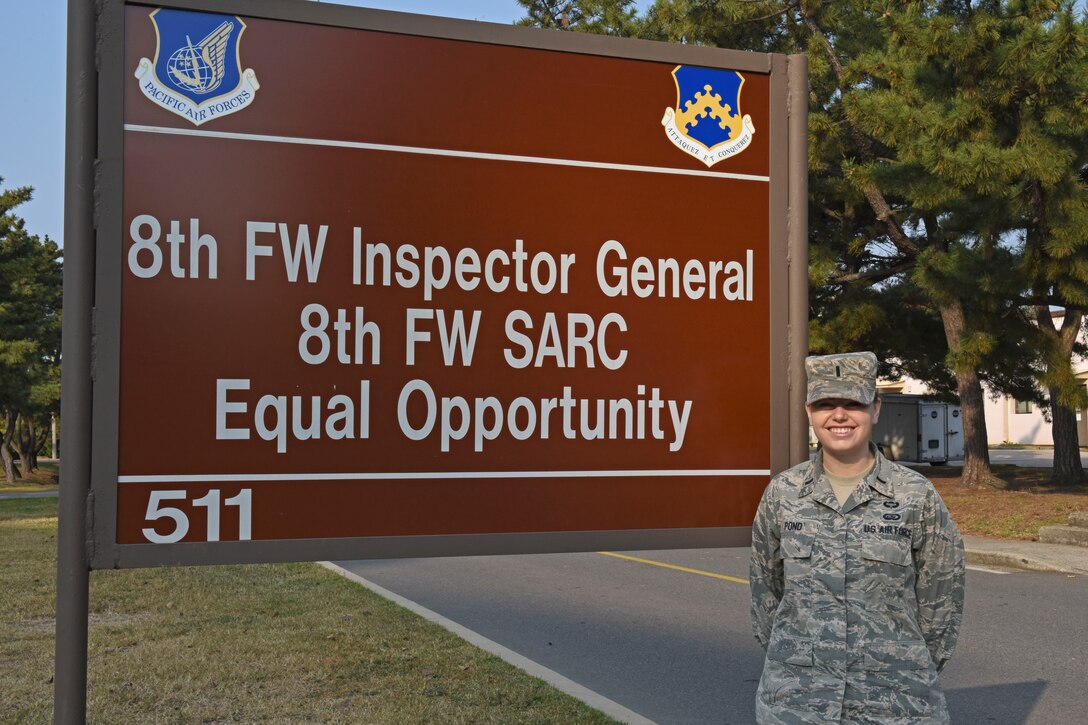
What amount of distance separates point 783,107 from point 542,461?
143 cm

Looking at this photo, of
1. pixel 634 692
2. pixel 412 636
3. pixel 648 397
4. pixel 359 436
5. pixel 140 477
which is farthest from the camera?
pixel 412 636

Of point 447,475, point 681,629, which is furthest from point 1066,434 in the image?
point 447,475

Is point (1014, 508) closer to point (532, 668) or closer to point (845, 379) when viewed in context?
point (532, 668)

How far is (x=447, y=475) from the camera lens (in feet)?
10.5

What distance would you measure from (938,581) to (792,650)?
435mm

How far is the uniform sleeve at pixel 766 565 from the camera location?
310 centimetres

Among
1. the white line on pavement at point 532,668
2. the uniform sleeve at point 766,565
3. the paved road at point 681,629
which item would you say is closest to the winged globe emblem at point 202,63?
the uniform sleeve at point 766,565

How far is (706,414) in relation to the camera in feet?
11.4

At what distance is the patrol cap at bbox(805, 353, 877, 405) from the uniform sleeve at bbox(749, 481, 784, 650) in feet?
1.05

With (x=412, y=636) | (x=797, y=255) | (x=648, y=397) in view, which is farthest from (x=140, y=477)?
(x=412, y=636)

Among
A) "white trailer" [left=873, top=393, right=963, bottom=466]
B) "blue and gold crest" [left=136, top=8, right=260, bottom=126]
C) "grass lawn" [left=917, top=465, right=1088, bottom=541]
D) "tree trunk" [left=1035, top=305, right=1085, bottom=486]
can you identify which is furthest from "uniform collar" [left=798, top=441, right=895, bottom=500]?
"white trailer" [left=873, top=393, right=963, bottom=466]

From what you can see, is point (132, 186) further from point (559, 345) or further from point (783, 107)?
point (783, 107)

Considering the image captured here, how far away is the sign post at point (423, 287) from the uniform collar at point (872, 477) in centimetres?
40

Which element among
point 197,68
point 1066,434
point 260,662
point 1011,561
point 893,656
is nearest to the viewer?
point 893,656
